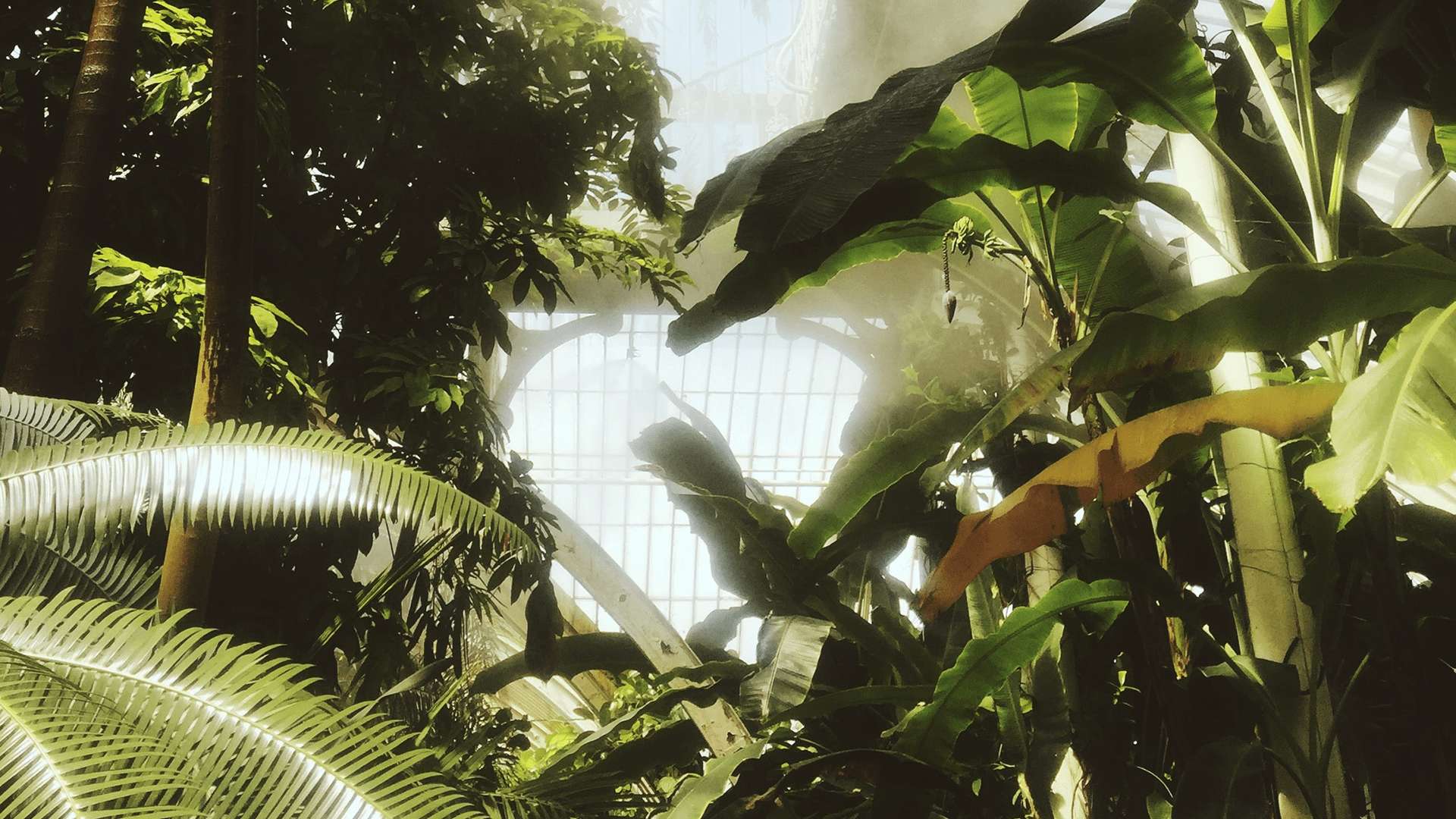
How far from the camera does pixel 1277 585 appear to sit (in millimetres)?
1559

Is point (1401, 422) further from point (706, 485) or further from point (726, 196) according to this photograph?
point (706, 485)

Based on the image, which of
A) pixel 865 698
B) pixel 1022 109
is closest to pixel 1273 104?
pixel 1022 109

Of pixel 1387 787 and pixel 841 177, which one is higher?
pixel 841 177

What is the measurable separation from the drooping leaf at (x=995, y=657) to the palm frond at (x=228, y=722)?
0.83 meters

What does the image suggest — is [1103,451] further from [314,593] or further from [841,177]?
[314,593]

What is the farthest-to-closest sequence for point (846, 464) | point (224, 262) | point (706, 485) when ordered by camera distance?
point (706, 485)
point (846, 464)
point (224, 262)

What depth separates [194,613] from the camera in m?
1.40

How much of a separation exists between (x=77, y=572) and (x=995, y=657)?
146 cm

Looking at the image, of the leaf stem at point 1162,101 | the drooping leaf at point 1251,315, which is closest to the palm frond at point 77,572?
the drooping leaf at point 1251,315

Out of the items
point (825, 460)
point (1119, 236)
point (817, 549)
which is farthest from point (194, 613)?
point (825, 460)

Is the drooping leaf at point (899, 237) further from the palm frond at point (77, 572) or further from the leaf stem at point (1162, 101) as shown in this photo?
the palm frond at point (77, 572)

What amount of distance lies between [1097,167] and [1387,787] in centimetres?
115

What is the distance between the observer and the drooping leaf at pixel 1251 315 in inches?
47.7

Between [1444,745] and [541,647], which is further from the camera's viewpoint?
[541,647]
